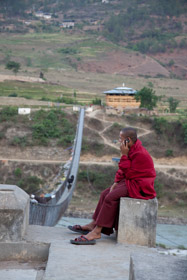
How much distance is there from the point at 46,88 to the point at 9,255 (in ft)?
136

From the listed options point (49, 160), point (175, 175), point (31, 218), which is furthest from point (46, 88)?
point (31, 218)

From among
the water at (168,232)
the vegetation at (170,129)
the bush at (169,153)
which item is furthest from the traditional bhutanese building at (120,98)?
the water at (168,232)

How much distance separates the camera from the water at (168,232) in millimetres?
19125

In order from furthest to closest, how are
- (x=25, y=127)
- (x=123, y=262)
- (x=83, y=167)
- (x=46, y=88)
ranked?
(x=46, y=88), (x=25, y=127), (x=83, y=167), (x=123, y=262)

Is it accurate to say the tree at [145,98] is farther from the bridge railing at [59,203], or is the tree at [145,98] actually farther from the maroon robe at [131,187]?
the maroon robe at [131,187]

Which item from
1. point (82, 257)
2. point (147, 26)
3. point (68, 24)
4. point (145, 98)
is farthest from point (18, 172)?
point (68, 24)

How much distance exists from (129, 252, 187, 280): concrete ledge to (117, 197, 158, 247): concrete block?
5.31 feet

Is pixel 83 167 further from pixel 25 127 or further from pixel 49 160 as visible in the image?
pixel 25 127

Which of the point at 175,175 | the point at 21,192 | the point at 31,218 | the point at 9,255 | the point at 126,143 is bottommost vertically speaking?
the point at 175,175

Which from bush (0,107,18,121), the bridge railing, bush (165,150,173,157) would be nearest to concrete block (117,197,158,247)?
the bridge railing

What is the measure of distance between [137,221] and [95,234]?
38 cm

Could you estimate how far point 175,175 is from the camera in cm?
2756

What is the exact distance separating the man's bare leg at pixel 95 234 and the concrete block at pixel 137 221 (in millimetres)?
178

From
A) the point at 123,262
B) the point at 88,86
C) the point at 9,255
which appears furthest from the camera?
the point at 88,86
